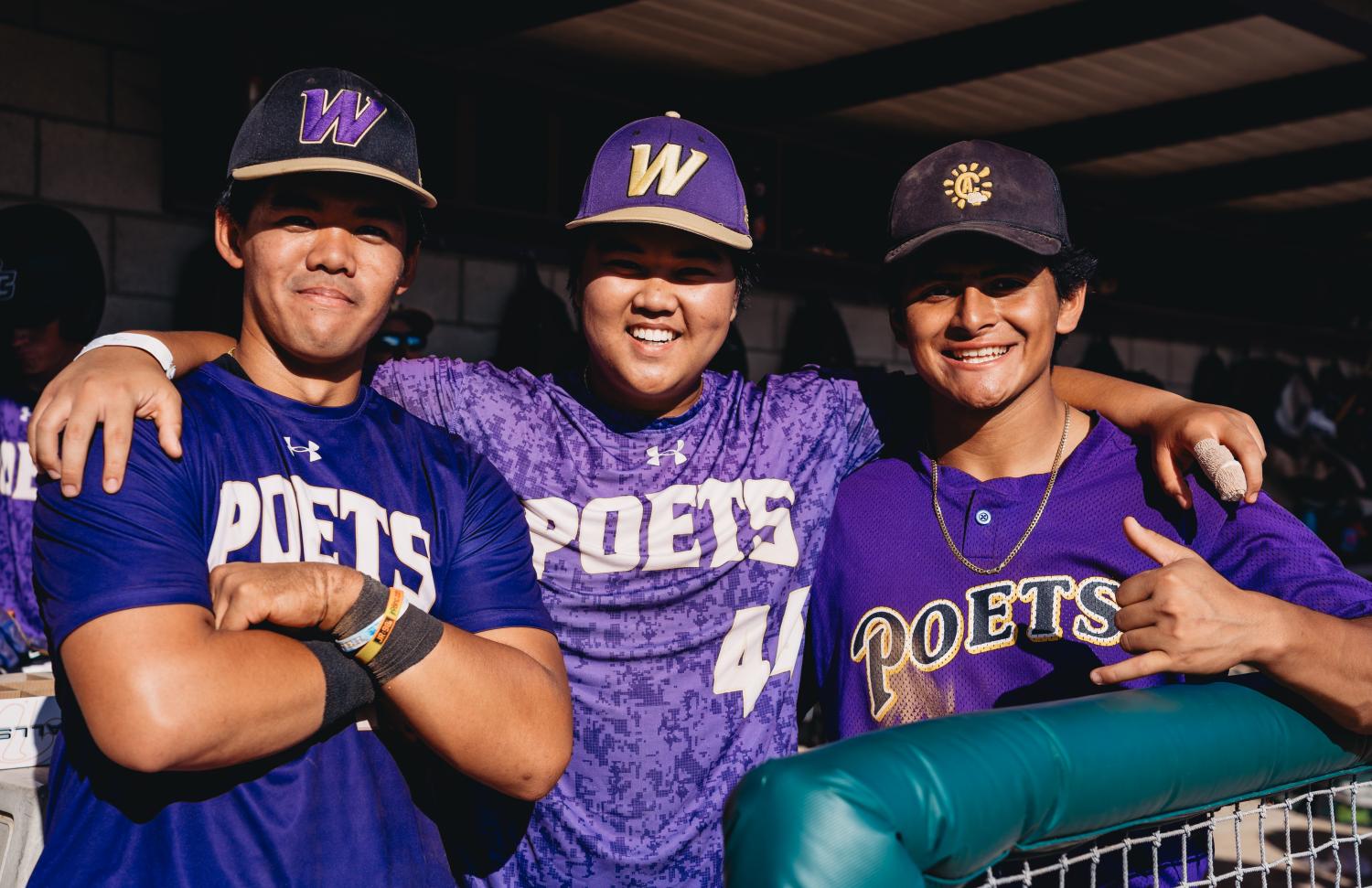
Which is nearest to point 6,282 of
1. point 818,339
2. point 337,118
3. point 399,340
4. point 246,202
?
point 399,340

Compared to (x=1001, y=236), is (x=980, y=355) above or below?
below

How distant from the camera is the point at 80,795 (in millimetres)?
1500

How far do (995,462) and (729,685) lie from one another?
0.60m

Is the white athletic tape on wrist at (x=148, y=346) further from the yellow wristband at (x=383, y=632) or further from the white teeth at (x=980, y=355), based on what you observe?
the white teeth at (x=980, y=355)

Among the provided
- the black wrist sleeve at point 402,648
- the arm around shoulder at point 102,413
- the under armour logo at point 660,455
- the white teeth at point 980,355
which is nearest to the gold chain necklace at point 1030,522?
the white teeth at point 980,355

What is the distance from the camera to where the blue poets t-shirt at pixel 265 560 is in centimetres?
146

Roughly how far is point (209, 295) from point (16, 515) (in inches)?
50.6

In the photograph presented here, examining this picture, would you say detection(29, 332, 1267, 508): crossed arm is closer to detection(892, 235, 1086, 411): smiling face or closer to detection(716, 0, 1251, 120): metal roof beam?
detection(892, 235, 1086, 411): smiling face

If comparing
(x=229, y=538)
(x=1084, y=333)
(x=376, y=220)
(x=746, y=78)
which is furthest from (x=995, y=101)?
(x=229, y=538)

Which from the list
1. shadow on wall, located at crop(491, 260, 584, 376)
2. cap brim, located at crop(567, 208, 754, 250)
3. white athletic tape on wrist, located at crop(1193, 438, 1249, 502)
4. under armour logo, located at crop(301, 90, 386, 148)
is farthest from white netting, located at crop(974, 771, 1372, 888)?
shadow on wall, located at crop(491, 260, 584, 376)

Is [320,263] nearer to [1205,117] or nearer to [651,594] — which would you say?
[651,594]

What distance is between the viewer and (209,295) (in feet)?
14.9

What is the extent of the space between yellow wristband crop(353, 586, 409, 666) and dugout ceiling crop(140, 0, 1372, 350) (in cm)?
335

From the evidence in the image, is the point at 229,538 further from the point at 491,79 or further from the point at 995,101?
the point at 995,101
